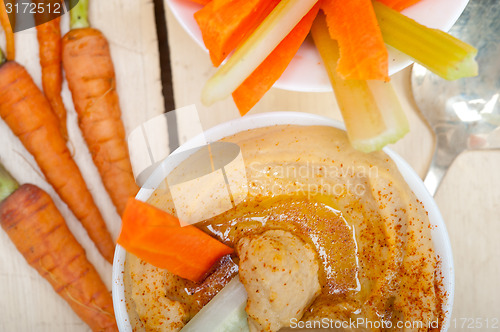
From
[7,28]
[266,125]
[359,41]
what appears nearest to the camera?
[359,41]

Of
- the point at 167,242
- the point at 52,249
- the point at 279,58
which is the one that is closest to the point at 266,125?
the point at 279,58

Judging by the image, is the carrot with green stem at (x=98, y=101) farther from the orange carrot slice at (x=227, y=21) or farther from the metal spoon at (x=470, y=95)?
the metal spoon at (x=470, y=95)

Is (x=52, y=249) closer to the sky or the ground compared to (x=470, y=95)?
closer to the ground

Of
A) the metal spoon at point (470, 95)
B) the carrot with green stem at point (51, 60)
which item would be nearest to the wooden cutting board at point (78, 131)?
the carrot with green stem at point (51, 60)

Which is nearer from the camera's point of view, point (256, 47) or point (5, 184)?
point (256, 47)

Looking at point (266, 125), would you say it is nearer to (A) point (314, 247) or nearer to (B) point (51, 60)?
→ (A) point (314, 247)

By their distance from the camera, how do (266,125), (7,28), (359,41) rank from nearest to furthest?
(359,41)
(266,125)
(7,28)

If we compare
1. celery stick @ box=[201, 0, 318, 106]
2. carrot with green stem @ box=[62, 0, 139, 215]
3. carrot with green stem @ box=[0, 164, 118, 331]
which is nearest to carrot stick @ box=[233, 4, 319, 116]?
celery stick @ box=[201, 0, 318, 106]
